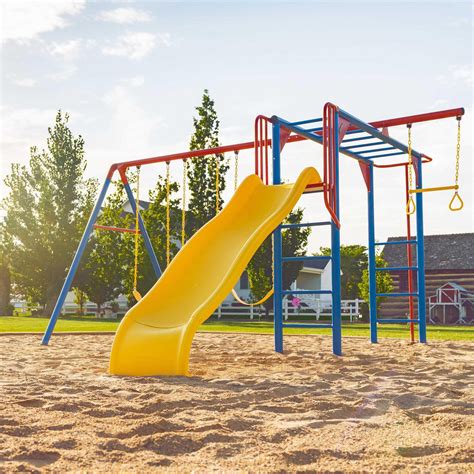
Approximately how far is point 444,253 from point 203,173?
12.5 metres

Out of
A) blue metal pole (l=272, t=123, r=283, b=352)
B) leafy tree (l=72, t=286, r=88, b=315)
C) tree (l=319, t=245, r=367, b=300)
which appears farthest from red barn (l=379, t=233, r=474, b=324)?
blue metal pole (l=272, t=123, r=283, b=352)

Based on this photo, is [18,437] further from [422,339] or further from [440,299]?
[440,299]

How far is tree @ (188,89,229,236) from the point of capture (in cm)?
1994

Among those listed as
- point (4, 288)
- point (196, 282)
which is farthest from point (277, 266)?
point (4, 288)

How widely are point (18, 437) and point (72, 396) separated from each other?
3.67 ft

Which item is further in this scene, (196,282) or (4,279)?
(4,279)

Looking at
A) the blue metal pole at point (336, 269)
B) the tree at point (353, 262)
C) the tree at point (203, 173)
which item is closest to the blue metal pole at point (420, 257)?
the blue metal pole at point (336, 269)

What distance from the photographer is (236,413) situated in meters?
3.73

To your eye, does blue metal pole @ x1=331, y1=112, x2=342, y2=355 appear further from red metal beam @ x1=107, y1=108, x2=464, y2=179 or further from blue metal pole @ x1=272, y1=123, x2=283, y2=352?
red metal beam @ x1=107, y1=108, x2=464, y2=179

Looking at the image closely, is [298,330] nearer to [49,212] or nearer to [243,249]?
[243,249]

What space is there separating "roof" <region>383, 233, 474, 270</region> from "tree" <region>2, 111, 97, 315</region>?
13986 millimetres

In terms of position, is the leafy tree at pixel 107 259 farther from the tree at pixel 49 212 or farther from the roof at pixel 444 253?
the roof at pixel 444 253

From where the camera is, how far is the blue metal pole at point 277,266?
7.20m

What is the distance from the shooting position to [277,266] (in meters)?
7.26
